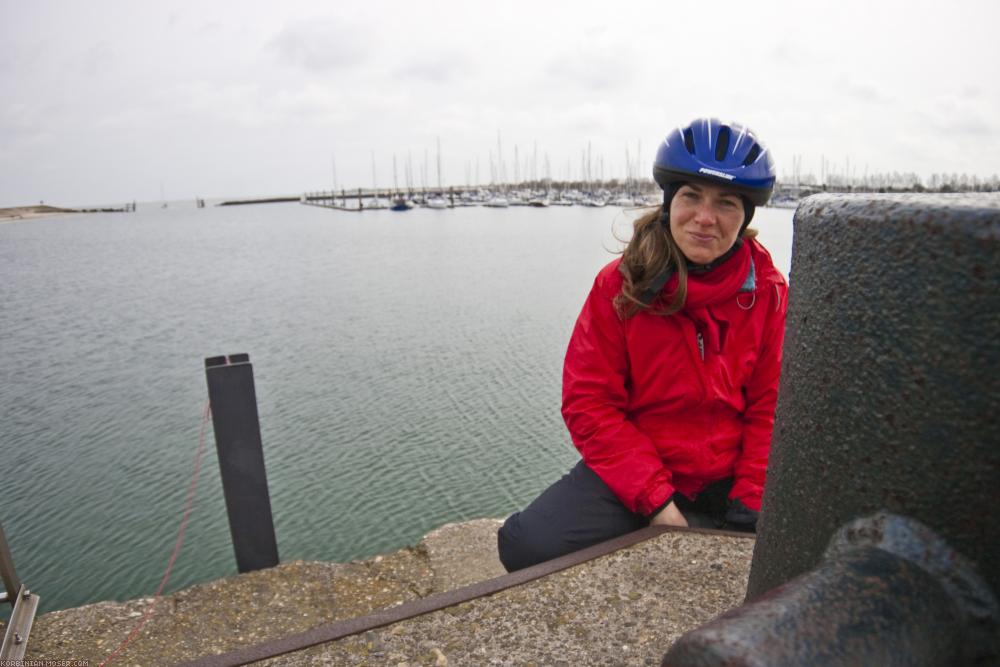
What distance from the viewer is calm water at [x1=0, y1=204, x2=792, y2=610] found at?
728cm

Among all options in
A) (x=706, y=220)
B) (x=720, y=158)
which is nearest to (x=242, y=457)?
(x=706, y=220)

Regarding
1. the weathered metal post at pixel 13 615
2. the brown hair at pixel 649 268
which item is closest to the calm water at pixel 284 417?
the brown hair at pixel 649 268

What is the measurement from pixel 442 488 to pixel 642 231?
18.7 ft

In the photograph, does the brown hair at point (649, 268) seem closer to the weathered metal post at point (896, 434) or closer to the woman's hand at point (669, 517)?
the woman's hand at point (669, 517)

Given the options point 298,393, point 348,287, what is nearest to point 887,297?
point 298,393

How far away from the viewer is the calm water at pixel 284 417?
7.28m

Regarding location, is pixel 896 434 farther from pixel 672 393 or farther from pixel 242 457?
pixel 242 457

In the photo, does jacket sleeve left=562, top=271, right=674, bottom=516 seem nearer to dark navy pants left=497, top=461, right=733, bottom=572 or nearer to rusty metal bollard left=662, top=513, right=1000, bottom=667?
dark navy pants left=497, top=461, right=733, bottom=572

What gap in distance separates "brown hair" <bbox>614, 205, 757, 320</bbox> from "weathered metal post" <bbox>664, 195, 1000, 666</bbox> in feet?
5.65

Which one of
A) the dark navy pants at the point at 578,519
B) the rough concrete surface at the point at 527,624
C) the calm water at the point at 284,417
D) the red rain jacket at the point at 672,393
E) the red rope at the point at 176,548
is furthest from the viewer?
the calm water at the point at 284,417

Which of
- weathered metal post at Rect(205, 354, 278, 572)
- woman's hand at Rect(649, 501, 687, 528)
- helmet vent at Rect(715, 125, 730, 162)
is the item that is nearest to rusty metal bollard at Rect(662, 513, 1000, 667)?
woman's hand at Rect(649, 501, 687, 528)

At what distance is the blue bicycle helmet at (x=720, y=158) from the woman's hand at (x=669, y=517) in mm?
1365

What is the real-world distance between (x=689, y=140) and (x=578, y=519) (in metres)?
1.72

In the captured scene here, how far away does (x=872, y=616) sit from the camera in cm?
89
